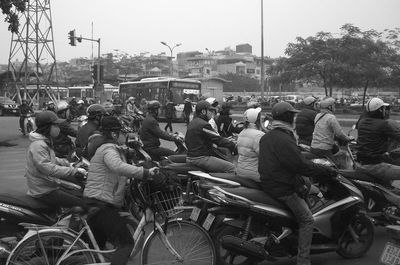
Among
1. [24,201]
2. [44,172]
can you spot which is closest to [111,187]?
[44,172]

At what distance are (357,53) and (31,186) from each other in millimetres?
28207

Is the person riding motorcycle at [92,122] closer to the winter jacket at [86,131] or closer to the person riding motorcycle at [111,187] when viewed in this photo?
the winter jacket at [86,131]

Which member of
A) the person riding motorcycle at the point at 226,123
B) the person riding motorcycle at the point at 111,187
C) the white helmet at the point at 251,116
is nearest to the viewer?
the person riding motorcycle at the point at 111,187

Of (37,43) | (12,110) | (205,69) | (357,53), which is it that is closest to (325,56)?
(357,53)

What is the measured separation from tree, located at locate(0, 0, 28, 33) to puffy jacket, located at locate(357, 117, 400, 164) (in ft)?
44.8

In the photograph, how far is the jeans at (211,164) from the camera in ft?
20.4

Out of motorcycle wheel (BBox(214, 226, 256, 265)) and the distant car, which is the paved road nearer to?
motorcycle wheel (BBox(214, 226, 256, 265))

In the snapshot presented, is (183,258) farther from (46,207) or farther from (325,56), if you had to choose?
(325,56)

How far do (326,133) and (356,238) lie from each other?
2270mm

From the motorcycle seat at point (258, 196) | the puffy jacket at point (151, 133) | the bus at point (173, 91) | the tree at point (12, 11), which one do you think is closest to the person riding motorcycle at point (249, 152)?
the motorcycle seat at point (258, 196)

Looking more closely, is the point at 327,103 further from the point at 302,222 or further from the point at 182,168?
the point at 302,222

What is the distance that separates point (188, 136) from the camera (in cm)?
641

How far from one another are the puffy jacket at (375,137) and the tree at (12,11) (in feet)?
44.8

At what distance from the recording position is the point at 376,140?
5.68 m
